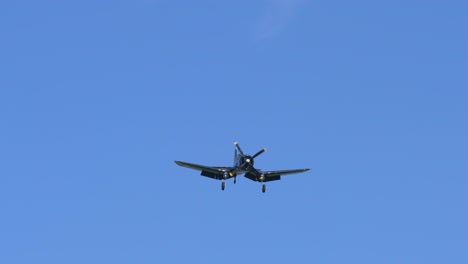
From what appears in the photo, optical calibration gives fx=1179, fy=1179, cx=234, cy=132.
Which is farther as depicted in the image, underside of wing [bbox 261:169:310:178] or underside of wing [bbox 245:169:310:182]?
underside of wing [bbox 261:169:310:178]

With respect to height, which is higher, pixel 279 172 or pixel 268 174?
pixel 279 172

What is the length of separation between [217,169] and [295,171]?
13.3 m

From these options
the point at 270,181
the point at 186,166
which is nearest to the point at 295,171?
the point at 270,181

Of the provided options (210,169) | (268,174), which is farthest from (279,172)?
(210,169)

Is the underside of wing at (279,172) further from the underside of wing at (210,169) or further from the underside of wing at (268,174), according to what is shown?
the underside of wing at (210,169)

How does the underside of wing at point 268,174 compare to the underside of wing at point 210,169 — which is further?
the underside of wing at point 268,174

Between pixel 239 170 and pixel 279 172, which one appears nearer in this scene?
pixel 239 170

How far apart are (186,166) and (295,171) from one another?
17.6 m

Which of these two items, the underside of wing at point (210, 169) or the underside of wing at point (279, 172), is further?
the underside of wing at point (279, 172)

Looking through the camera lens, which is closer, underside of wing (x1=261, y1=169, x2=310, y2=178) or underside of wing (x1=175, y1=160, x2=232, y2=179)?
underside of wing (x1=175, y1=160, x2=232, y2=179)

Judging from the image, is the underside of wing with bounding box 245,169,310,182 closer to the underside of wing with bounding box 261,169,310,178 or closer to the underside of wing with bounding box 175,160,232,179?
the underside of wing with bounding box 261,169,310,178

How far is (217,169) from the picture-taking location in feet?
561

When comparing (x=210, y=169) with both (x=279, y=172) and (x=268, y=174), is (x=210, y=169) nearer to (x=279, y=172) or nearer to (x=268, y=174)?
(x=268, y=174)

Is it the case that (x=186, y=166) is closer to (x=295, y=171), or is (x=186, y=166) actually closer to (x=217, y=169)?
(x=217, y=169)
